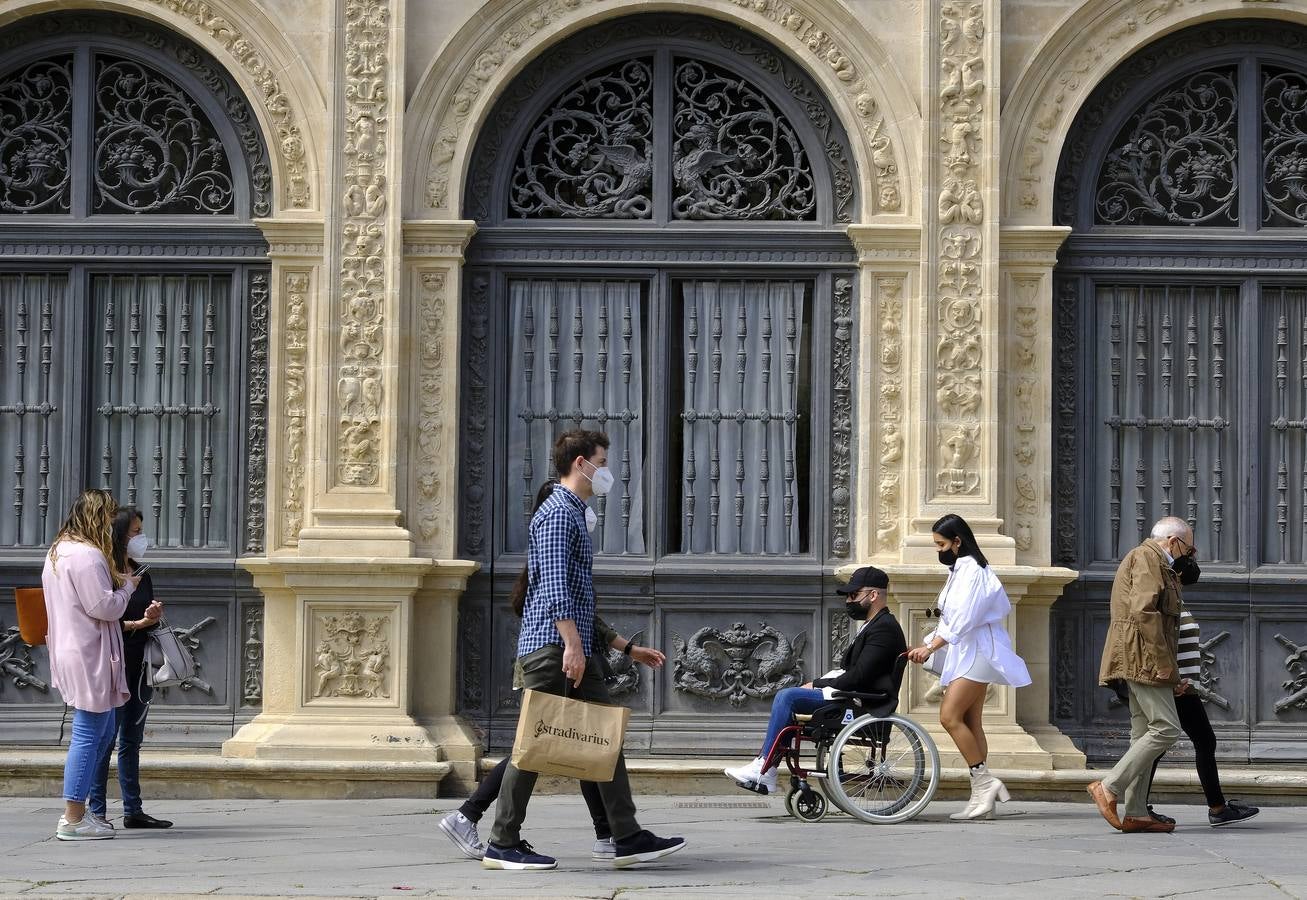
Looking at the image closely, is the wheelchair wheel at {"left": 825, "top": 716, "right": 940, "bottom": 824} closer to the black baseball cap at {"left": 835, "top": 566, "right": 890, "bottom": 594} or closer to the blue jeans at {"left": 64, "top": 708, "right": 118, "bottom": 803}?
the black baseball cap at {"left": 835, "top": 566, "right": 890, "bottom": 594}

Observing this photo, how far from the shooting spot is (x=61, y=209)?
45.6ft

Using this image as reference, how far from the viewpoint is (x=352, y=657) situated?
514 inches

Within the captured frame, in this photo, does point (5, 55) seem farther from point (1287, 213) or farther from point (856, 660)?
point (1287, 213)

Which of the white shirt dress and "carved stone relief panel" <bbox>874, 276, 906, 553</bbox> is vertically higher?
"carved stone relief panel" <bbox>874, 276, 906, 553</bbox>

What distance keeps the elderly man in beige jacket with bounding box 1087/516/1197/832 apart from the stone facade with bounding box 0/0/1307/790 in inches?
Answer: 71.3

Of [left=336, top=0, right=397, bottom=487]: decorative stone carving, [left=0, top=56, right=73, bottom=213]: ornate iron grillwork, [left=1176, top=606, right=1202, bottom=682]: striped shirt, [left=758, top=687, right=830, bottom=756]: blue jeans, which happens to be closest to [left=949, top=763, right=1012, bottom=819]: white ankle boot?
[left=758, top=687, right=830, bottom=756]: blue jeans

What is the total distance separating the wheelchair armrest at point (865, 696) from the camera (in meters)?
11.5

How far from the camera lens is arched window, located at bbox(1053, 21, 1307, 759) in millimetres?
13617

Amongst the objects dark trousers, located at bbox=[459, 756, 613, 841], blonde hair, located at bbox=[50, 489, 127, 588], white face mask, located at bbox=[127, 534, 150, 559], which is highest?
blonde hair, located at bbox=[50, 489, 127, 588]

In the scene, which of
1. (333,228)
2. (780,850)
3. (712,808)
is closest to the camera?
(780,850)

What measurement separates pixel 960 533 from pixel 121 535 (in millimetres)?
4777

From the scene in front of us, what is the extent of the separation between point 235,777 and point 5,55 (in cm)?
530

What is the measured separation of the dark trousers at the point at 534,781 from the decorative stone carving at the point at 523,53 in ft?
16.4

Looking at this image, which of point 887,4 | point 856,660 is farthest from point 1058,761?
point 887,4
